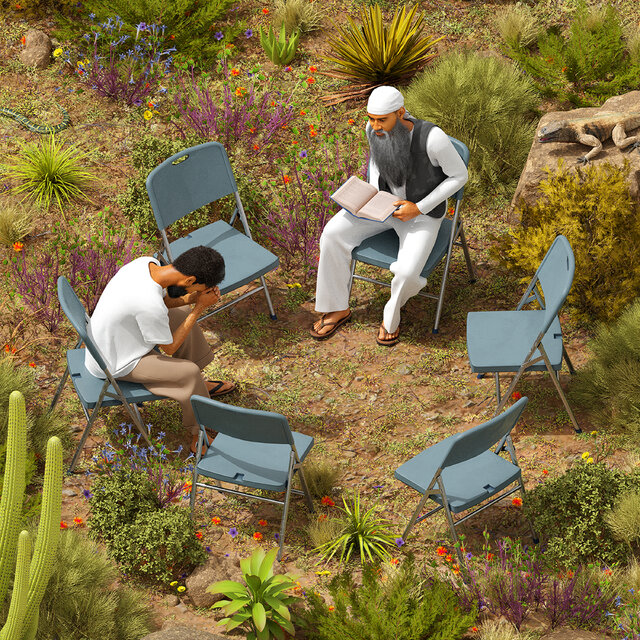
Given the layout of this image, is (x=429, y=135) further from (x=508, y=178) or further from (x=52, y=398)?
(x=52, y=398)

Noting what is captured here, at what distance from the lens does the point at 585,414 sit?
5051 mm

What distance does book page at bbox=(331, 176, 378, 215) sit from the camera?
17.7 feet

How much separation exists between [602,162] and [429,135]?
156 cm

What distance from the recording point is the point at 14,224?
6117 mm

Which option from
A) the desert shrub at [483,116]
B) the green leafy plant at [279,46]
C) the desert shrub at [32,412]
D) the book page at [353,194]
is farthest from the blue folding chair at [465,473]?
the green leafy plant at [279,46]

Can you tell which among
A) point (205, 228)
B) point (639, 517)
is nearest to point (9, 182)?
point (205, 228)

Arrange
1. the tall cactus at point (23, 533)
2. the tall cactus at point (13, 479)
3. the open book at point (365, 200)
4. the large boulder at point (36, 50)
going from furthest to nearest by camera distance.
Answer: the large boulder at point (36, 50) < the open book at point (365, 200) < the tall cactus at point (13, 479) < the tall cactus at point (23, 533)

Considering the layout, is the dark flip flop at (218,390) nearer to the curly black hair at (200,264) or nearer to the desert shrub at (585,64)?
the curly black hair at (200,264)

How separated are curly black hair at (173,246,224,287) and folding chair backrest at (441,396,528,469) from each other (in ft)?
5.43

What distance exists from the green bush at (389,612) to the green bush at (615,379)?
5.60ft

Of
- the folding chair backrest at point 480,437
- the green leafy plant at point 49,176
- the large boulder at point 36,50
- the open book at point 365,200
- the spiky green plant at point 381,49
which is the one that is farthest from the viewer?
the large boulder at point 36,50

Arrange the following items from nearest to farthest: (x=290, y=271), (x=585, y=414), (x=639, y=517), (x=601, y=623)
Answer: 1. (x=601, y=623)
2. (x=639, y=517)
3. (x=585, y=414)
4. (x=290, y=271)

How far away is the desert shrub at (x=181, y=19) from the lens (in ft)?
25.2

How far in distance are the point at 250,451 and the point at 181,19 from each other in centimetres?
497
